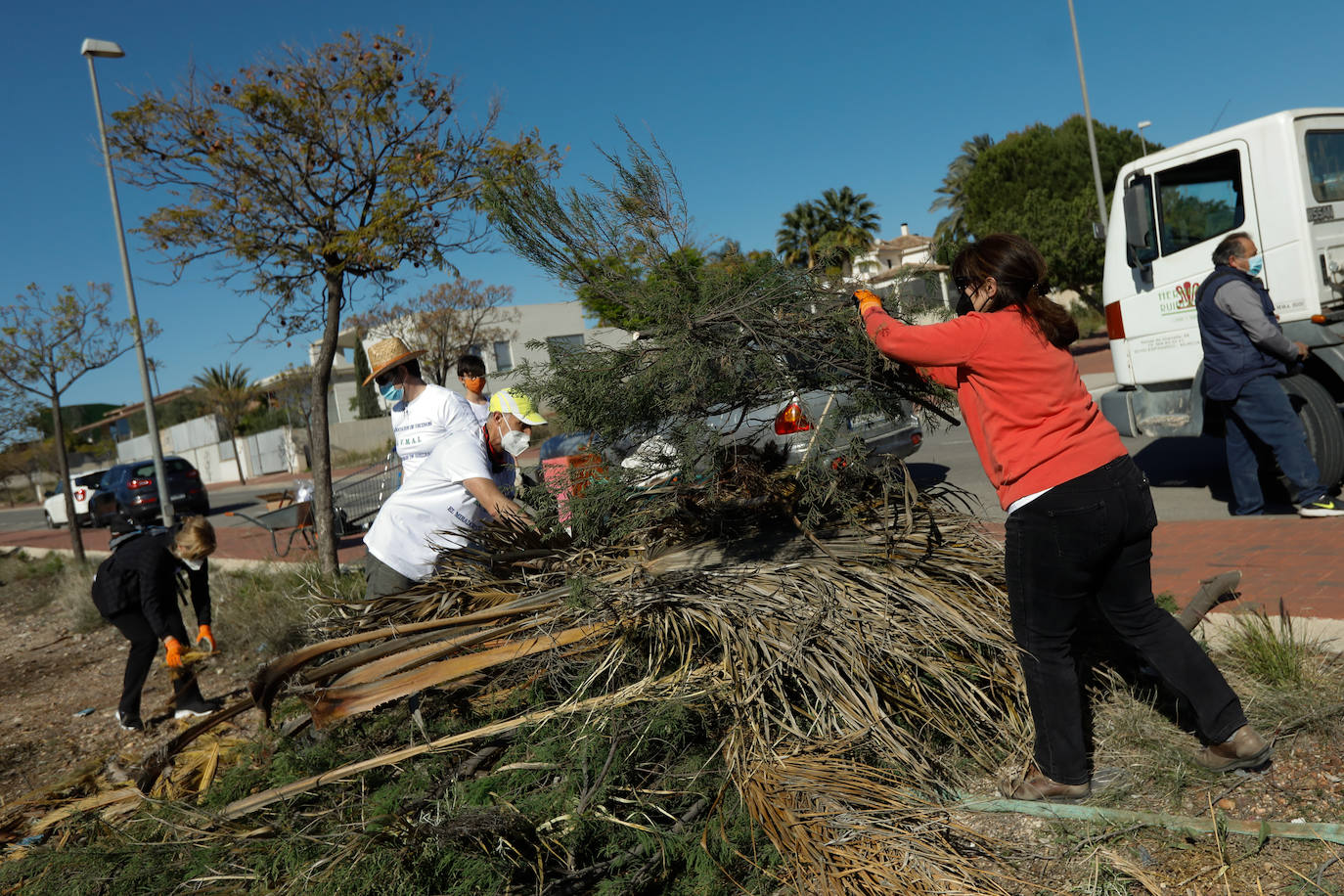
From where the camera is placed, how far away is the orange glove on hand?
285cm

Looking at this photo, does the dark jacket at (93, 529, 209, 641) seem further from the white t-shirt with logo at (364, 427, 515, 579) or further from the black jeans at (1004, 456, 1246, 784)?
the black jeans at (1004, 456, 1246, 784)

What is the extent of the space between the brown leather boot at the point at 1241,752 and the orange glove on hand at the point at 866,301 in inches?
66.1

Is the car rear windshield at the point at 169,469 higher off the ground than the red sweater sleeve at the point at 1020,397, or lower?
higher

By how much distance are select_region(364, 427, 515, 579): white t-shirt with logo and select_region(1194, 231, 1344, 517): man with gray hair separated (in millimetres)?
4891

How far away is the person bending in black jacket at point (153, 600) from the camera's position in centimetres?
532

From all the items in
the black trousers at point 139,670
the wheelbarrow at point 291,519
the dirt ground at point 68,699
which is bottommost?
the dirt ground at point 68,699

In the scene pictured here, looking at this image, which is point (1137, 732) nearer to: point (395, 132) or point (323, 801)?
point (323, 801)

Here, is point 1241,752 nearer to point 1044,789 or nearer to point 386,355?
point 1044,789

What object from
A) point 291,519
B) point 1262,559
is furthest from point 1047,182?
point 1262,559

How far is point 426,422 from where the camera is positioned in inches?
163

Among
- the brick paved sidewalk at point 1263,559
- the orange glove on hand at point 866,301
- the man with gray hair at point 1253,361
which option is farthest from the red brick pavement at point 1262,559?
the orange glove on hand at point 866,301

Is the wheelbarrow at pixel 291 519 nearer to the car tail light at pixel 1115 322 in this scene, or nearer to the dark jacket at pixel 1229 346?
the car tail light at pixel 1115 322

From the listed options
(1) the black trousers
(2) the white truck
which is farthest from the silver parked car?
(2) the white truck

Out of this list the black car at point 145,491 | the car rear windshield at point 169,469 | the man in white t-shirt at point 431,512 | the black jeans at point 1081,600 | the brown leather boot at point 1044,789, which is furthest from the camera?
the car rear windshield at point 169,469
